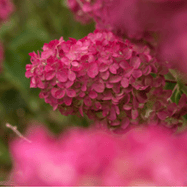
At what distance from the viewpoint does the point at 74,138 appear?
18 centimetres

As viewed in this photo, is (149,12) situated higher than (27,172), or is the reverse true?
(149,12)

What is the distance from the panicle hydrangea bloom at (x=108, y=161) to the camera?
155mm

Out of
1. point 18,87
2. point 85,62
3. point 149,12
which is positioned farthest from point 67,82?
point 18,87

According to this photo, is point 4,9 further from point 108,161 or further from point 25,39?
point 108,161

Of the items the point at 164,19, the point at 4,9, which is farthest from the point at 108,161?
the point at 4,9

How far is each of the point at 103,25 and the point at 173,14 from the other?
0.75ft

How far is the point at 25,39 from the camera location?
89 cm

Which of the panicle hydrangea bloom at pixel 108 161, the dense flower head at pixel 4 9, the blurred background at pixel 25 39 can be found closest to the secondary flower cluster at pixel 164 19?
the panicle hydrangea bloom at pixel 108 161

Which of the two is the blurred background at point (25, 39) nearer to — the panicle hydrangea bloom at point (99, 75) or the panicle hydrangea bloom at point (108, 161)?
the panicle hydrangea bloom at point (99, 75)

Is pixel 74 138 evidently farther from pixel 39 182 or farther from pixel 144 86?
pixel 144 86

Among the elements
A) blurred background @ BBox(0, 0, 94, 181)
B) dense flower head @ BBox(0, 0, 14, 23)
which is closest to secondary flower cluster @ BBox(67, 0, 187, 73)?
blurred background @ BBox(0, 0, 94, 181)

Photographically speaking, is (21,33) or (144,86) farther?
(21,33)

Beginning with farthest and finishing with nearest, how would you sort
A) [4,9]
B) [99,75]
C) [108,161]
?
[4,9], [99,75], [108,161]

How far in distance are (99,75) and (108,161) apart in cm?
20
